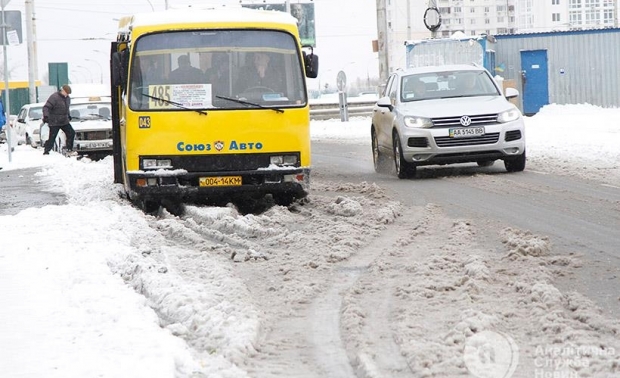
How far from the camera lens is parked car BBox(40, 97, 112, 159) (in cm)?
2964

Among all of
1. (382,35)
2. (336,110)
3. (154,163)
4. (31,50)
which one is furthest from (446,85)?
(336,110)

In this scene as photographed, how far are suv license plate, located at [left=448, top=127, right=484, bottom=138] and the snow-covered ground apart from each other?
4.05 meters

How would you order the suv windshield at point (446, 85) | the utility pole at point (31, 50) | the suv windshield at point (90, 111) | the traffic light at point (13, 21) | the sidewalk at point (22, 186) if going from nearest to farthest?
the sidewalk at point (22, 186), the suv windshield at point (446, 85), the traffic light at point (13, 21), the suv windshield at point (90, 111), the utility pole at point (31, 50)

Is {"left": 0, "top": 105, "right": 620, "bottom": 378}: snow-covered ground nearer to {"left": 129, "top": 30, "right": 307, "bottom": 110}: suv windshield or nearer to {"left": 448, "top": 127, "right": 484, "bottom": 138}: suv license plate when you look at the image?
{"left": 129, "top": 30, "right": 307, "bottom": 110}: suv windshield

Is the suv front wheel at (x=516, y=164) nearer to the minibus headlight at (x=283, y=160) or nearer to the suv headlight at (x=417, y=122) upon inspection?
the suv headlight at (x=417, y=122)

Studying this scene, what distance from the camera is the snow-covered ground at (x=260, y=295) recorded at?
6.02m

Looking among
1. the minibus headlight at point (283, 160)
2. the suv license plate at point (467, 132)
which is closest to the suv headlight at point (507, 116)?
the suv license plate at point (467, 132)

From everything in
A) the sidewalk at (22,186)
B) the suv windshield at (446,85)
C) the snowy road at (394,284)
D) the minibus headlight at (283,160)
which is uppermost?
the suv windshield at (446,85)

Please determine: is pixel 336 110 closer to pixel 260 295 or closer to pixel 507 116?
pixel 507 116

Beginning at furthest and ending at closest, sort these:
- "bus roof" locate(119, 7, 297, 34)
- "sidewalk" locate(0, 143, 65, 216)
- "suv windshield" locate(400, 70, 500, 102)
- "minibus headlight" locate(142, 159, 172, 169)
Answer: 1. "suv windshield" locate(400, 70, 500, 102)
2. "sidewalk" locate(0, 143, 65, 216)
3. "bus roof" locate(119, 7, 297, 34)
4. "minibus headlight" locate(142, 159, 172, 169)

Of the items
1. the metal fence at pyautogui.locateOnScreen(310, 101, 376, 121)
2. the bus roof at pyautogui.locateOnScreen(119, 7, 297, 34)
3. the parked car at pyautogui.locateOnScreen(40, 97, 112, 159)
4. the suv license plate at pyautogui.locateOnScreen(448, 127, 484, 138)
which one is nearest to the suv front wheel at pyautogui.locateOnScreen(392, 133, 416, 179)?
the suv license plate at pyautogui.locateOnScreen(448, 127, 484, 138)

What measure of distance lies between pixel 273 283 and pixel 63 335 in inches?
82.9

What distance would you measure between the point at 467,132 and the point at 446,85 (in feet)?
5.39

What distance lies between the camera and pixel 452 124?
17.8m
